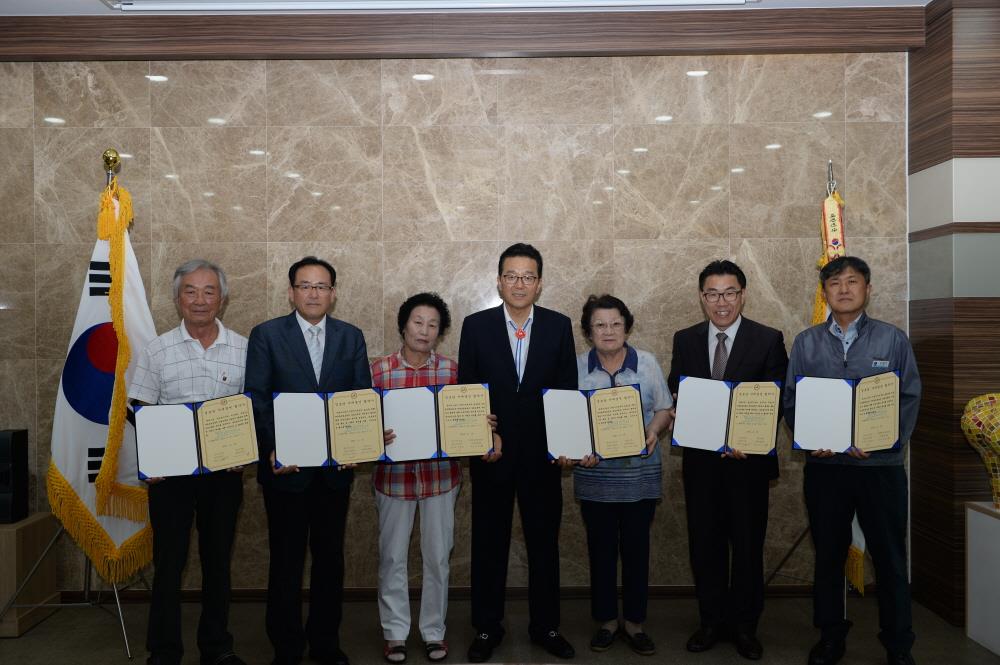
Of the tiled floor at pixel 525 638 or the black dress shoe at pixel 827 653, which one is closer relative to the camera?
the black dress shoe at pixel 827 653

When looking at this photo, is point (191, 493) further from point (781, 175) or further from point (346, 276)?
point (781, 175)

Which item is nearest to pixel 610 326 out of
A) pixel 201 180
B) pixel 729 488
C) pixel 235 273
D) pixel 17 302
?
pixel 729 488

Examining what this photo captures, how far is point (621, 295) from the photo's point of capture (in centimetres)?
397

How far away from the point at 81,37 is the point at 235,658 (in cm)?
339

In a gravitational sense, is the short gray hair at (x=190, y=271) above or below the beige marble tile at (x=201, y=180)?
below

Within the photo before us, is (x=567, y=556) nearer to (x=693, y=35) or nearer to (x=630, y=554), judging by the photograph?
(x=630, y=554)

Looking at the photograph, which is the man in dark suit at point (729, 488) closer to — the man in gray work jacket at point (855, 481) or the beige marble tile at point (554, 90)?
the man in gray work jacket at point (855, 481)

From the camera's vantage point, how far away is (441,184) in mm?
3963

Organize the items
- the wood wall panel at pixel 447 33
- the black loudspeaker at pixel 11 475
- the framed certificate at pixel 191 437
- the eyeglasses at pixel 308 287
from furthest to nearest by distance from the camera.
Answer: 1. the wood wall panel at pixel 447 33
2. the black loudspeaker at pixel 11 475
3. the eyeglasses at pixel 308 287
4. the framed certificate at pixel 191 437

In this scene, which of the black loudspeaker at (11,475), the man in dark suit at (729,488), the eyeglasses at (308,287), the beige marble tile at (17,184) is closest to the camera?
the eyeglasses at (308,287)

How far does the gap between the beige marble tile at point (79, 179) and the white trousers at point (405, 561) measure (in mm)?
2245

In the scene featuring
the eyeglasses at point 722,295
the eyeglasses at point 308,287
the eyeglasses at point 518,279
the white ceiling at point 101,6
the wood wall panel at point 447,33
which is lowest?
the eyeglasses at point 722,295

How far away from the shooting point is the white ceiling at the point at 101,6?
12.1 ft

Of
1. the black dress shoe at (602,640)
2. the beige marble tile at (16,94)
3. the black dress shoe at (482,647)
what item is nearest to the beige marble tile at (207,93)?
the beige marble tile at (16,94)
